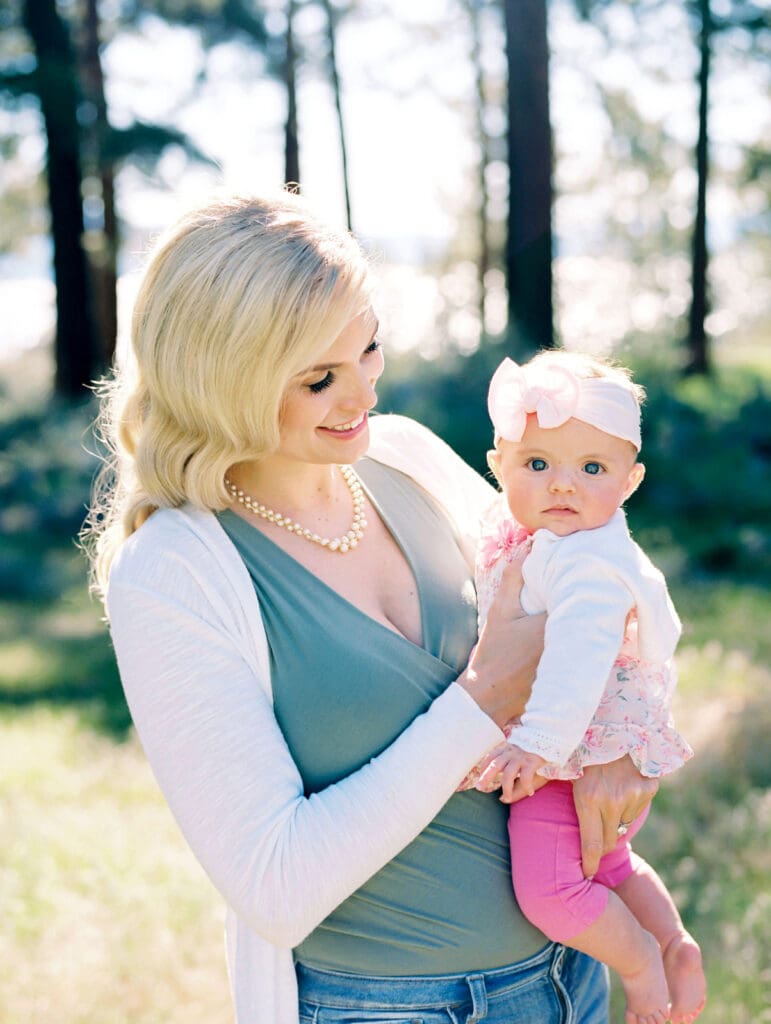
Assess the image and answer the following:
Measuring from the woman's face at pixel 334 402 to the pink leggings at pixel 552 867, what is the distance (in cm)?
71

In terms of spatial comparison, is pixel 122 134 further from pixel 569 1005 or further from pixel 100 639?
pixel 569 1005

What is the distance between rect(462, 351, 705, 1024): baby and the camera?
192 centimetres

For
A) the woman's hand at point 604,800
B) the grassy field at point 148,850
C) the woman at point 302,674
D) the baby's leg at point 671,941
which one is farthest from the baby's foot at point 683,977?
the grassy field at point 148,850

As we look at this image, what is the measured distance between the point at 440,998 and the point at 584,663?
0.61 metres

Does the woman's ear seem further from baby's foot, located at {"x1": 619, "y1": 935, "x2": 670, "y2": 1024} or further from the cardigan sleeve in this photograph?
baby's foot, located at {"x1": 619, "y1": 935, "x2": 670, "y2": 1024}

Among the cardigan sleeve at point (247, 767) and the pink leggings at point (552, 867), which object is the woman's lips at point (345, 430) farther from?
the pink leggings at point (552, 867)

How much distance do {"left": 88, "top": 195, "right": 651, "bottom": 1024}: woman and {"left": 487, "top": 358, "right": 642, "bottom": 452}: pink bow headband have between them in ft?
0.91

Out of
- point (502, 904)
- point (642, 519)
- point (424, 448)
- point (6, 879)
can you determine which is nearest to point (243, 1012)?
point (502, 904)

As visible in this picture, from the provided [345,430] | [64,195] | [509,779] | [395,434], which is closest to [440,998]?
[509,779]

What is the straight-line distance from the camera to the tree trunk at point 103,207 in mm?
14586

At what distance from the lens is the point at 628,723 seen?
2016mm

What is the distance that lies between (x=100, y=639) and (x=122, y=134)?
8.33 m

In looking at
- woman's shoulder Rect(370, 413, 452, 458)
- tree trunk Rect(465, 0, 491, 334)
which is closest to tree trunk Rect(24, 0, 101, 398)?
tree trunk Rect(465, 0, 491, 334)

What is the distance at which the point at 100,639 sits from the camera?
27.6 feet
